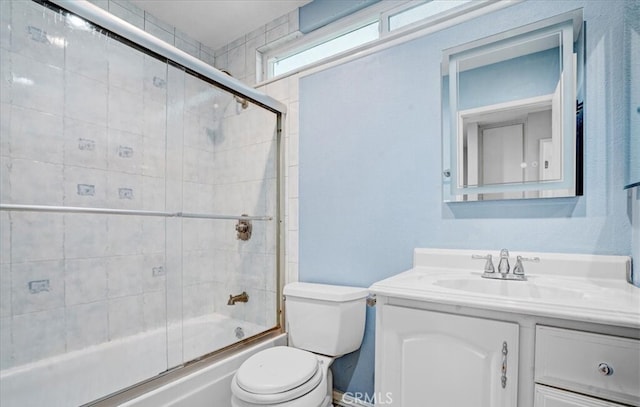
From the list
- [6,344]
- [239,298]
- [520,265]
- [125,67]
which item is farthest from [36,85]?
[520,265]

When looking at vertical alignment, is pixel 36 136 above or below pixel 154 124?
below

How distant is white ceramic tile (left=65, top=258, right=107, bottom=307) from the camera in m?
1.56

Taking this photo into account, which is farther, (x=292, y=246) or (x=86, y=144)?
(x=292, y=246)

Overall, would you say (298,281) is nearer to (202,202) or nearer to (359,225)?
(359,225)

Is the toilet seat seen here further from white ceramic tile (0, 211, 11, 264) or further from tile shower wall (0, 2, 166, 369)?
white ceramic tile (0, 211, 11, 264)

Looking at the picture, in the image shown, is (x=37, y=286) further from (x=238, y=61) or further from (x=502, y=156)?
(x=502, y=156)

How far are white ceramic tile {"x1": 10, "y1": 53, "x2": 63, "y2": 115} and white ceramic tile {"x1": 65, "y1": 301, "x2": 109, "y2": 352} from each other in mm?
985

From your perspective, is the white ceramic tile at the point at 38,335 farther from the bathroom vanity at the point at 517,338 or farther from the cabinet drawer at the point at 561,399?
the cabinet drawer at the point at 561,399

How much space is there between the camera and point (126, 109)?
1.78 metres

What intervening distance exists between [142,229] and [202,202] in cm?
37

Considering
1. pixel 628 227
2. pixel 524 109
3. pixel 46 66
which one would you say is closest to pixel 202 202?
pixel 46 66

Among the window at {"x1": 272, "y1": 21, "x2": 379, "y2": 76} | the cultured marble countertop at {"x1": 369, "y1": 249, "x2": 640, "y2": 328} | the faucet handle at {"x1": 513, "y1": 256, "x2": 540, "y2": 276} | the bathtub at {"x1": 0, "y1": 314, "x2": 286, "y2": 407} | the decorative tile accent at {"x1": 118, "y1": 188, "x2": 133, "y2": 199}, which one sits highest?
the window at {"x1": 272, "y1": 21, "x2": 379, "y2": 76}

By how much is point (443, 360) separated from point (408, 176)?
854 millimetres

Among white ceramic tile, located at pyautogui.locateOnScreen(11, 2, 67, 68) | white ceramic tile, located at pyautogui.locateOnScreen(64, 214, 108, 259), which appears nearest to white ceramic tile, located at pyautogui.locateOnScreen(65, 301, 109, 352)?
white ceramic tile, located at pyautogui.locateOnScreen(64, 214, 108, 259)
